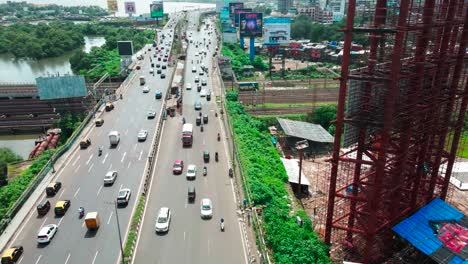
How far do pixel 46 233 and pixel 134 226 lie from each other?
8225 millimetres

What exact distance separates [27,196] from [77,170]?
7.60 meters

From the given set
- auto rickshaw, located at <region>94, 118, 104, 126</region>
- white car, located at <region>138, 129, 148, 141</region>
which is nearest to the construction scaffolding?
A: white car, located at <region>138, 129, 148, 141</region>

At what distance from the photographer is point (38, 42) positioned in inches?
6339

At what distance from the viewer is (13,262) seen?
34.4m

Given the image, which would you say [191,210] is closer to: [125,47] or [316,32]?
[125,47]

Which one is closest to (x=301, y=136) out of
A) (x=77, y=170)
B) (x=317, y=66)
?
(x=77, y=170)

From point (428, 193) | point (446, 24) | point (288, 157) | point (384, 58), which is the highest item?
point (446, 24)

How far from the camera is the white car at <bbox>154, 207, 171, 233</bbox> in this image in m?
38.2

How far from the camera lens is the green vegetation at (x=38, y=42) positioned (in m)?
154

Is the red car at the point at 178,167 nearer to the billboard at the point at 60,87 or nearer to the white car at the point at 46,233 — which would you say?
the white car at the point at 46,233

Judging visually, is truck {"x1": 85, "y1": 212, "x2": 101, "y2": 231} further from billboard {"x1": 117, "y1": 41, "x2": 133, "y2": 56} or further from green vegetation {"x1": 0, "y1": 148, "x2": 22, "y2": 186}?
billboard {"x1": 117, "y1": 41, "x2": 133, "y2": 56}

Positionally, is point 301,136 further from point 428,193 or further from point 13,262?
point 13,262

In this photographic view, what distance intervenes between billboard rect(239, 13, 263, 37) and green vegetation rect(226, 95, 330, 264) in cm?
7067

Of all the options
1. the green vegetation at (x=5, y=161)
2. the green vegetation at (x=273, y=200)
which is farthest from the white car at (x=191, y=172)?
the green vegetation at (x=5, y=161)
